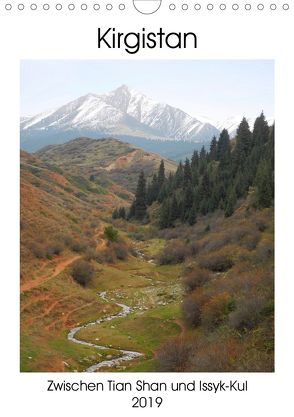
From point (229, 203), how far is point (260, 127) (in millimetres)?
31611

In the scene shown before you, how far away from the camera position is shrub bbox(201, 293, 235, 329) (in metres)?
26.6

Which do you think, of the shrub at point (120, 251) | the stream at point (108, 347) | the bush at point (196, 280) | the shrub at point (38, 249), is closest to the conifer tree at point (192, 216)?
the shrub at point (120, 251)

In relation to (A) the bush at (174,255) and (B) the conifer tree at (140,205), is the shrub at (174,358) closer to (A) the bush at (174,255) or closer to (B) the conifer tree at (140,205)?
(A) the bush at (174,255)

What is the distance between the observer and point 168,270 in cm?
5959

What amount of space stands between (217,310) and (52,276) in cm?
2435

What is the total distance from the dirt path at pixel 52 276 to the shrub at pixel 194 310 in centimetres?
1416

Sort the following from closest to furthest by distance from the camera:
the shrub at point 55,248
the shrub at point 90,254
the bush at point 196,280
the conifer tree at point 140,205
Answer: the bush at point 196,280 < the shrub at point 55,248 < the shrub at point 90,254 < the conifer tree at point 140,205

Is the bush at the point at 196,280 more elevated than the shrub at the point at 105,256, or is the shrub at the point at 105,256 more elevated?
the bush at the point at 196,280

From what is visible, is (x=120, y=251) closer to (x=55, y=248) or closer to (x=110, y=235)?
(x=110, y=235)

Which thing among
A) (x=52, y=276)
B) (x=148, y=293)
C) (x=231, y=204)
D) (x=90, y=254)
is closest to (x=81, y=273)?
(x=52, y=276)

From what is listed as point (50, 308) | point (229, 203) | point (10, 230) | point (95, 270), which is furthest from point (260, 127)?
point (10, 230)

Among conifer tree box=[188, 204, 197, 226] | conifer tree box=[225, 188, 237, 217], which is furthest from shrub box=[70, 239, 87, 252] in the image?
conifer tree box=[188, 204, 197, 226]

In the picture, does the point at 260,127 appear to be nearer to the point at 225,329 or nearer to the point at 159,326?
the point at 159,326

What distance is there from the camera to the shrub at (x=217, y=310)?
87.2 feet
